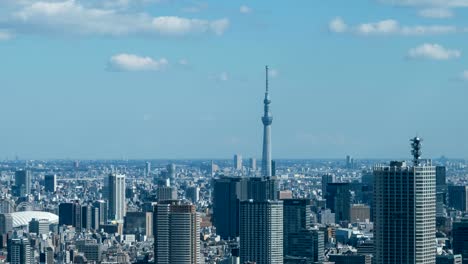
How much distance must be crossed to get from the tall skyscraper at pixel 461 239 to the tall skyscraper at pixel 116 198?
4293 cm

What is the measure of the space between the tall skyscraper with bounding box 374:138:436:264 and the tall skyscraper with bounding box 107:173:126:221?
58885 millimetres

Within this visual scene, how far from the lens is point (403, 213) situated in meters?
37.1

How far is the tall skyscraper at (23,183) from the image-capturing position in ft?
412

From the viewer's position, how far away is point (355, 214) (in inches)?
3435

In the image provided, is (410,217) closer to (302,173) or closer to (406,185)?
(406,185)

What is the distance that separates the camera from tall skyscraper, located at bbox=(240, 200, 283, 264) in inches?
2338

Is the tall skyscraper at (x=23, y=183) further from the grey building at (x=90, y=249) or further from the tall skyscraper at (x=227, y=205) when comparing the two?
the grey building at (x=90, y=249)

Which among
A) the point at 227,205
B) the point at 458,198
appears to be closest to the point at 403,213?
the point at 227,205

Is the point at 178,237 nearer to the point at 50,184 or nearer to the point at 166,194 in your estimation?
the point at 166,194

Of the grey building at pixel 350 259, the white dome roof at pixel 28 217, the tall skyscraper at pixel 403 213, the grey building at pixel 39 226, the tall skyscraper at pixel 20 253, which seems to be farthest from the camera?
the white dome roof at pixel 28 217

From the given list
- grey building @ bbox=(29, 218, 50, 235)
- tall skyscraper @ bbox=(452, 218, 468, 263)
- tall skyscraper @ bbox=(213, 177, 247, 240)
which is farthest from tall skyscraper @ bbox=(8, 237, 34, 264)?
tall skyscraper @ bbox=(452, 218, 468, 263)

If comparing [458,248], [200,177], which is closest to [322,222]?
[458,248]

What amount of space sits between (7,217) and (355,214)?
2125cm

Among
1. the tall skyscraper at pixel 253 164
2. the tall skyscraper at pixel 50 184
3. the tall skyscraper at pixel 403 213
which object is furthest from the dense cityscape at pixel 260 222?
the tall skyscraper at pixel 253 164
